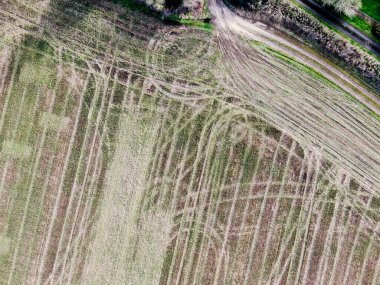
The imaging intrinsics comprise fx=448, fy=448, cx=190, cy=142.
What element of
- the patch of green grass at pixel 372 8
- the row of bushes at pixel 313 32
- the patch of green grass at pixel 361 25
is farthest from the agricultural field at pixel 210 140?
the patch of green grass at pixel 372 8

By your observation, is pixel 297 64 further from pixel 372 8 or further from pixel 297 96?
pixel 372 8

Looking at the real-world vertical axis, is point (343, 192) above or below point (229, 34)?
below

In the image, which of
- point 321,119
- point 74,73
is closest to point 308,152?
point 321,119

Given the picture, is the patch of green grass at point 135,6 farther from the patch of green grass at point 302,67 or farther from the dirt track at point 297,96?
the patch of green grass at point 302,67

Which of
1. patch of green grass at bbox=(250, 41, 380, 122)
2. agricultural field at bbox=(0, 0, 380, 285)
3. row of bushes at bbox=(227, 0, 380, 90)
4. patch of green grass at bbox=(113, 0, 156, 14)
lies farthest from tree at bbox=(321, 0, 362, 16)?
patch of green grass at bbox=(113, 0, 156, 14)

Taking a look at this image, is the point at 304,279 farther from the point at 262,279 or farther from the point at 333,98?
the point at 333,98

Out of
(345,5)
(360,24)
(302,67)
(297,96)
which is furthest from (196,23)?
(360,24)
